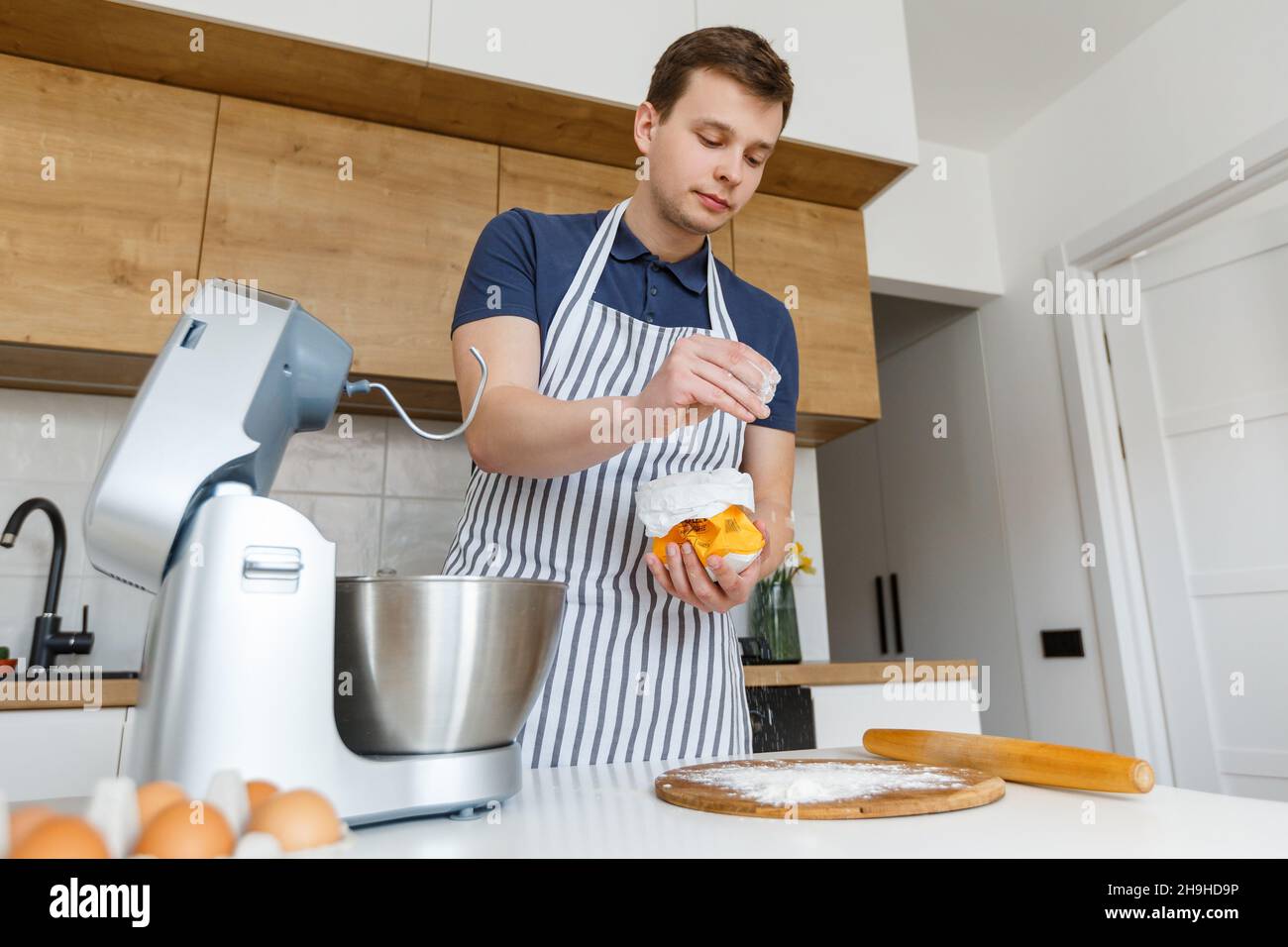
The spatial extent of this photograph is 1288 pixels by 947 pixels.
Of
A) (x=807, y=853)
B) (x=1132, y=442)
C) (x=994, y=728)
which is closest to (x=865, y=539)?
(x=994, y=728)

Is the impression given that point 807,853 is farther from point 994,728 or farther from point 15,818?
point 994,728

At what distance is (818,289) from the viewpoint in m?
2.34

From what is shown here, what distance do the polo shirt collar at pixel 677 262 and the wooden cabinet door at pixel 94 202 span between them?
1.04 m

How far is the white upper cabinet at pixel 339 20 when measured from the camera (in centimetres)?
163

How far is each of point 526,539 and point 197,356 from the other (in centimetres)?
51

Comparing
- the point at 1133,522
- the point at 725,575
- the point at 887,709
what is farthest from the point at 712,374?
the point at 1133,522

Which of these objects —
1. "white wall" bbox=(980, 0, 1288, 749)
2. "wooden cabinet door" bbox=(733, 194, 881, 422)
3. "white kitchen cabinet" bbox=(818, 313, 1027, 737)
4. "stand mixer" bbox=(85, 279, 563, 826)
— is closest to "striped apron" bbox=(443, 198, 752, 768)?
"stand mixer" bbox=(85, 279, 563, 826)

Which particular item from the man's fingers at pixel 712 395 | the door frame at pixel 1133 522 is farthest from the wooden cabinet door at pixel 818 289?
the man's fingers at pixel 712 395

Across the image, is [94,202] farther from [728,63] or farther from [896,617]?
[896,617]

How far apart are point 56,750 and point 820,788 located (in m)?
1.31

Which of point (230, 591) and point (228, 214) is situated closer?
point (230, 591)

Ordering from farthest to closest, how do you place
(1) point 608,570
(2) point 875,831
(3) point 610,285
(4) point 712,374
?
(3) point 610,285 < (1) point 608,570 < (4) point 712,374 < (2) point 875,831

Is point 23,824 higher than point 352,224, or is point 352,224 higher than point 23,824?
point 352,224
